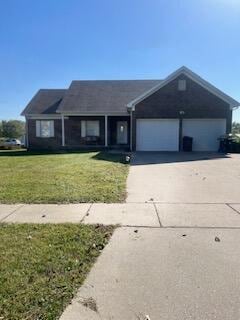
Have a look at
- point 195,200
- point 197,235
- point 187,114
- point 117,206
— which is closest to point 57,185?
point 117,206

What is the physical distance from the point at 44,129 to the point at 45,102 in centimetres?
260

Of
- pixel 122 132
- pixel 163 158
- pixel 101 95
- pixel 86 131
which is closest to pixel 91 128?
pixel 86 131

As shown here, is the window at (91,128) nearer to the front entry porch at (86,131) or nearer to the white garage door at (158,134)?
the front entry porch at (86,131)

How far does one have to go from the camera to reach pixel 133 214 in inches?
253

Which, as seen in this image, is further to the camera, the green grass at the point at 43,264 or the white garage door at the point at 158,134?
the white garage door at the point at 158,134

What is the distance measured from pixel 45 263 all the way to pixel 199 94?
1999 centimetres

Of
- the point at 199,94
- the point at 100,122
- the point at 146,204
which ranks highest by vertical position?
the point at 199,94

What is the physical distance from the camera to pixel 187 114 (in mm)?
22203

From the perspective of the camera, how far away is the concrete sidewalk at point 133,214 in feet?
19.3

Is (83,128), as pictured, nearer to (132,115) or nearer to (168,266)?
(132,115)

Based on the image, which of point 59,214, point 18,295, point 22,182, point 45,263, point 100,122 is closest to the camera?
point 18,295

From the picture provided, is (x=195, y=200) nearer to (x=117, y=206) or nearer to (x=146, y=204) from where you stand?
(x=146, y=204)

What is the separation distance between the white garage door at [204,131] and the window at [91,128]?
23.1 ft

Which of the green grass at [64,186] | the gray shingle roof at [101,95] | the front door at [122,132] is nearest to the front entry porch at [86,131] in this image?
the front door at [122,132]
